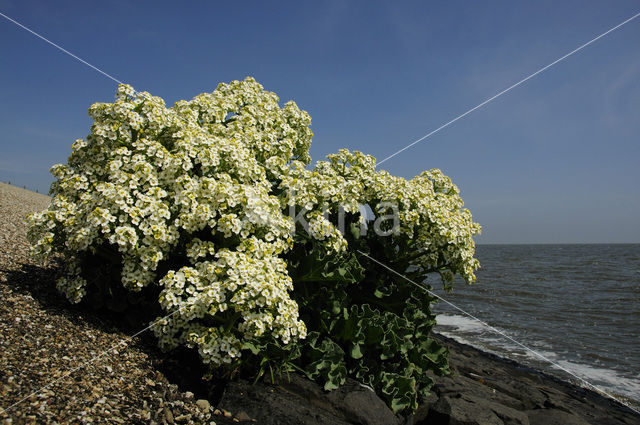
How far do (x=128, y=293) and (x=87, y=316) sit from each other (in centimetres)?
55

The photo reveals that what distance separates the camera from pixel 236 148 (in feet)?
17.8

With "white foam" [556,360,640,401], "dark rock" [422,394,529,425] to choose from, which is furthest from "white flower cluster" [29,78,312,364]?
"white foam" [556,360,640,401]

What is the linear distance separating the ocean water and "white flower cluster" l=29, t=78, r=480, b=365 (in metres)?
6.54

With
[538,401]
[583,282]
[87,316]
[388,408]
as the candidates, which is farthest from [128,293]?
[583,282]

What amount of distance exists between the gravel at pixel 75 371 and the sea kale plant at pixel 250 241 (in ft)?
1.16

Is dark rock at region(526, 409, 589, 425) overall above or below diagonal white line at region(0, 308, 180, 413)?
above

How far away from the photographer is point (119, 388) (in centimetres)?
430

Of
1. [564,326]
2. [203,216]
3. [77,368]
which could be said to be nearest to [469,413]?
[203,216]

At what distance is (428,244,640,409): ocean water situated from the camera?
10.7 meters

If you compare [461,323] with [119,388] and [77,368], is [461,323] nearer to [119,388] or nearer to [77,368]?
[119,388]

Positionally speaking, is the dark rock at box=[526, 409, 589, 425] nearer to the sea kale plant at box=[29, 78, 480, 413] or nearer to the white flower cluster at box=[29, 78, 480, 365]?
the sea kale plant at box=[29, 78, 480, 413]

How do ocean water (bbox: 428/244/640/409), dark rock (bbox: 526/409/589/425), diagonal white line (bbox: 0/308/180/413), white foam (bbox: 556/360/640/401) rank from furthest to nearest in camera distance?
ocean water (bbox: 428/244/640/409) → white foam (bbox: 556/360/640/401) → dark rock (bbox: 526/409/589/425) → diagonal white line (bbox: 0/308/180/413)

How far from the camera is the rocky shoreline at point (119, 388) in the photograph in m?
3.88

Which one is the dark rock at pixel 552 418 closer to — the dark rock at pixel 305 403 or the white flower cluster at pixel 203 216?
the white flower cluster at pixel 203 216
